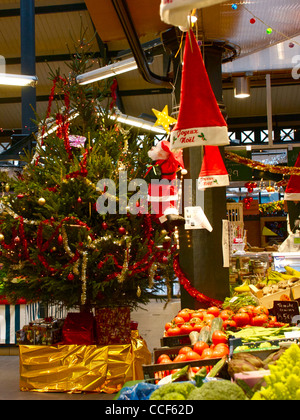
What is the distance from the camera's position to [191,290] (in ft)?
18.8

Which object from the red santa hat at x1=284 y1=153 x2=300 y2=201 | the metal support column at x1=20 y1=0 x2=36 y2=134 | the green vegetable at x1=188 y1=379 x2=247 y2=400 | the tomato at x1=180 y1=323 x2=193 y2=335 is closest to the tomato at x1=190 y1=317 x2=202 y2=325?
the tomato at x1=180 y1=323 x2=193 y2=335

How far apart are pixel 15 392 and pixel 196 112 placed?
13.4 feet

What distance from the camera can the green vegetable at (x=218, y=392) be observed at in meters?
1.65

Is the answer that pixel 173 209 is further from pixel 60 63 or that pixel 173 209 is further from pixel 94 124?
pixel 60 63

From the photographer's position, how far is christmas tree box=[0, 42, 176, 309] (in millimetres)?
5289

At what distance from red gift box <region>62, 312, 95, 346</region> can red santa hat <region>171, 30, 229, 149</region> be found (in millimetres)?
3042

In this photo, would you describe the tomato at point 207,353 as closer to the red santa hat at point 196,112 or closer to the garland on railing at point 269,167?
the red santa hat at point 196,112

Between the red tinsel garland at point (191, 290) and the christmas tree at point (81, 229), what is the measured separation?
0.53 ft

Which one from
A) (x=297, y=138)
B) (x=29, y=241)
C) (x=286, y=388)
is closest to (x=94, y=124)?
(x=29, y=241)

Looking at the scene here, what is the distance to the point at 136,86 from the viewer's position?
57.9 ft

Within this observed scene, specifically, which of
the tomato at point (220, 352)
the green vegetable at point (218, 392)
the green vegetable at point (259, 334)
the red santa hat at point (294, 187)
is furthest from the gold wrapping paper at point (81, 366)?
the green vegetable at point (218, 392)

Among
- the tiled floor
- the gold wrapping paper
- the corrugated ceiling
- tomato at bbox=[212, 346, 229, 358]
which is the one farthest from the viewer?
the gold wrapping paper

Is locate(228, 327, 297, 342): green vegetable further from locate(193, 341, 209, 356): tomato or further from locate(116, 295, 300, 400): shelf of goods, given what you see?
locate(193, 341, 209, 356): tomato

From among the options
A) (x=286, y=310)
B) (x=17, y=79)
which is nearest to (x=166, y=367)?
(x=286, y=310)
